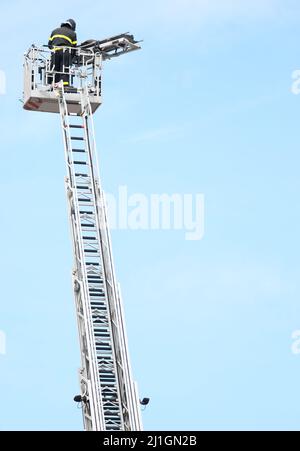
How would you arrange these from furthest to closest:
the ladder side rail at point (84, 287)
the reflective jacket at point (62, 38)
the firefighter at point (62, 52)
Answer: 1. the reflective jacket at point (62, 38)
2. the firefighter at point (62, 52)
3. the ladder side rail at point (84, 287)

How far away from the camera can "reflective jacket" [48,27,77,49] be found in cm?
5634

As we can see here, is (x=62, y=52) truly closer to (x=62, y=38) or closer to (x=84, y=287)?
(x=62, y=38)

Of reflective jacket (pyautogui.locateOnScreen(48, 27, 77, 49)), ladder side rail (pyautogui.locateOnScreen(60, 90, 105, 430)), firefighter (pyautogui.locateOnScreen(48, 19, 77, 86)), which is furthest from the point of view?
reflective jacket (pyautogui.locateOnScreen(48, 27, 77, 49))

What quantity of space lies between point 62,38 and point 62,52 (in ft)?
2.20

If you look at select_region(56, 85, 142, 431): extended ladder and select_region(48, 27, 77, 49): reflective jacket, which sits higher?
select_region(48, 27, 77, 49): reflective jacket

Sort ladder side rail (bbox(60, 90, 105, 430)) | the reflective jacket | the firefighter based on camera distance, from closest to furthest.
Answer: ladder side rail (bbox(60, 90, 105, 430)) < the firefighter < the reflective jacket

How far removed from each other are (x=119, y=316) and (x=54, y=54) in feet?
36.6

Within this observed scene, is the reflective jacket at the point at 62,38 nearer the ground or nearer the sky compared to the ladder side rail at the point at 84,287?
nearer the sky

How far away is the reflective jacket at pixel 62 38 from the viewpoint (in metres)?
56.3

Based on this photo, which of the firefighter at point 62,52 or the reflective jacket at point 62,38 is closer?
the firefighter at point 62,52
